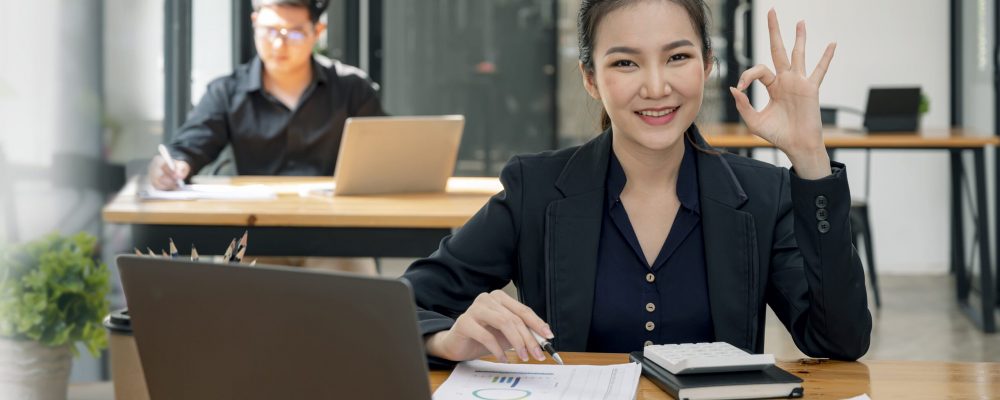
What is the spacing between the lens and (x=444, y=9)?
279 inches

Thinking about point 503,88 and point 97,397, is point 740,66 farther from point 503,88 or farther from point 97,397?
point 97,397

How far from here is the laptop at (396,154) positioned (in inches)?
114

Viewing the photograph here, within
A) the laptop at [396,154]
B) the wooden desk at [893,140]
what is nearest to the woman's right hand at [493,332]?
the laptop at [396,154]

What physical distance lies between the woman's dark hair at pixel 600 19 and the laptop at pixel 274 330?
879mm

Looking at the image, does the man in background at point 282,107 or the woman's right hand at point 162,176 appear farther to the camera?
the man in background at point 282,107

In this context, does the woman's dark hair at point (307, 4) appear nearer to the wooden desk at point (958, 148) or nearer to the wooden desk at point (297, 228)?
the wooden desk at point (297, 228)

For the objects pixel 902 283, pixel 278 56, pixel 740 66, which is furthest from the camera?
pixel 740 66

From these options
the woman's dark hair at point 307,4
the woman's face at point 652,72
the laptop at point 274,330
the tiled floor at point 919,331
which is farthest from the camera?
the tiled floor at point 919,331

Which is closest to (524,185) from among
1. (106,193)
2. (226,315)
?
(226,315)

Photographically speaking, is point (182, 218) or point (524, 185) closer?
point (524, 185)

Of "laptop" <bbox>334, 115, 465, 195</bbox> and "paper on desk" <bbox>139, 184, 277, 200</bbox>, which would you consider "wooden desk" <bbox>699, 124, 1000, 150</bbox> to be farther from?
"paper on desk" <bbox>139, 184, 277, 200</bbox>

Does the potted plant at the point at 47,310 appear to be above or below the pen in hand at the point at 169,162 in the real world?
below

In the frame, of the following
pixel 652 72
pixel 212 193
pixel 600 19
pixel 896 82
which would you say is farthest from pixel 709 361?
pixel 896 82

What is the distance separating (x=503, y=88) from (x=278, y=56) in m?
3.62
